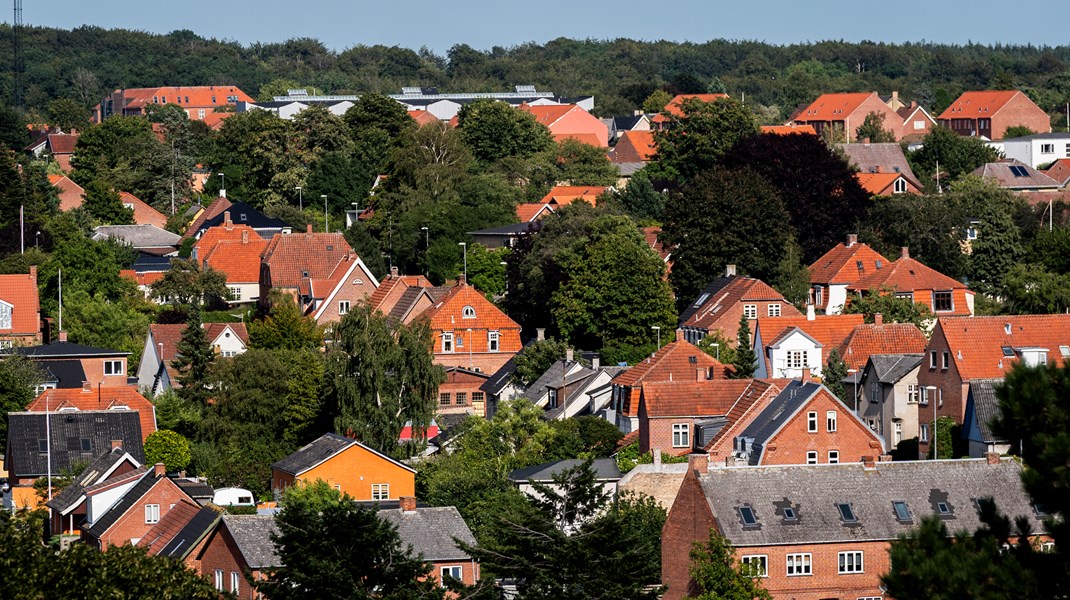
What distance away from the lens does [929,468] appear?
44969 mm

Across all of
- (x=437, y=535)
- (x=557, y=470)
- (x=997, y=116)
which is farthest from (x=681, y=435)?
(x=997, y=116)

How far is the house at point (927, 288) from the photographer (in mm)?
70625

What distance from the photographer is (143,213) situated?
10156cm

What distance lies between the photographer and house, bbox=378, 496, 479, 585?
140 feet

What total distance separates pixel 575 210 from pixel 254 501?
29.3 m

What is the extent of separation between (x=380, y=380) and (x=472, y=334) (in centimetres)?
1287

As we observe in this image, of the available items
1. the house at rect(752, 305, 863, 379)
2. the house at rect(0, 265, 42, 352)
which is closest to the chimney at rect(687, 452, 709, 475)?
the house at rect(752, 305, 863, 379)

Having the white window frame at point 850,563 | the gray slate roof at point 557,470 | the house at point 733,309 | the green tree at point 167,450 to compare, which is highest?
the house at point 733,309

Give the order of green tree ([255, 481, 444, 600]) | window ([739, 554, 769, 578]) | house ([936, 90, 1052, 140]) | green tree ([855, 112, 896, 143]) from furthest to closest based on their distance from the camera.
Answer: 1. house ([936, 90, 1052, 140])
2. green tree ([855, 112, 896, 143])
3. window ([739, 554, 769, 578])
4. green tree ([255, 481, 444, 600])

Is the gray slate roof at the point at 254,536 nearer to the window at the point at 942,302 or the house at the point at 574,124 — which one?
the window at the point at 942,302

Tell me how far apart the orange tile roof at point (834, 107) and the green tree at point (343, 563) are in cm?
9044

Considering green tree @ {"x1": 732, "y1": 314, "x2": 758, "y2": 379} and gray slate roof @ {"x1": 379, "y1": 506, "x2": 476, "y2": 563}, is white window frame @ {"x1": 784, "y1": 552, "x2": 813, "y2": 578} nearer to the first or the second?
gray slate roof @ {"x1": 379, "y1": 506, "x2": 476, "y2": 563}

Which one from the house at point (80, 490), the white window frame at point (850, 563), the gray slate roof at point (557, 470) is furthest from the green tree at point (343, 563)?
the gray slate roof at point (557, 470)

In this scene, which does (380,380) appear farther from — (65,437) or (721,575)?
(721,575)
